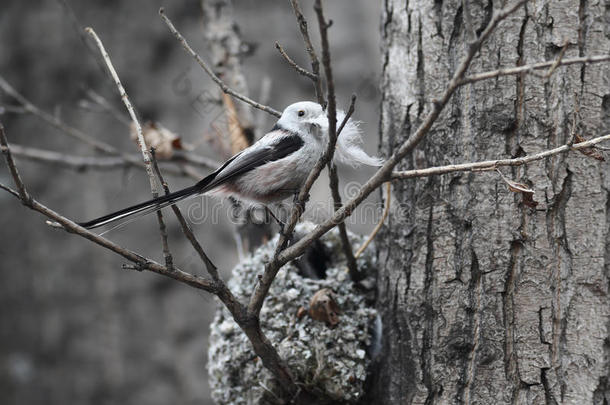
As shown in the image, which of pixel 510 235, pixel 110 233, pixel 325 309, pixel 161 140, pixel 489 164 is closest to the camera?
pixel 489 164

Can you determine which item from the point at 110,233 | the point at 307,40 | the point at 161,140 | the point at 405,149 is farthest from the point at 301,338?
the point at 110,233

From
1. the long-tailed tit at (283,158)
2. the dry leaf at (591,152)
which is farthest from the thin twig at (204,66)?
the dry leaf at (591,152)

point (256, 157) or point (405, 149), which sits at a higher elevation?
point (256, 157)

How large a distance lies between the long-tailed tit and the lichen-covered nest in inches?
11.3

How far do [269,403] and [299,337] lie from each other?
255mm

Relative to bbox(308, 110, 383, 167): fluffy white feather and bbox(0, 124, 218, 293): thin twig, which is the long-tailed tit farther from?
bbox(0, 124, 218, 293): thin twig

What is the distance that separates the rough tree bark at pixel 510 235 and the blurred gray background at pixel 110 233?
2.93m

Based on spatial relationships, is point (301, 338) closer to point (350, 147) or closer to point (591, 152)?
point (350, 147)

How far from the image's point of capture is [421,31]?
1948mm

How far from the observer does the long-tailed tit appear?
2.05m

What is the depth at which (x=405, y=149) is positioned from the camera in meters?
1.41

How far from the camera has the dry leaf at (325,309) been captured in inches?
78.0

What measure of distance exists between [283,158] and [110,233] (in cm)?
309

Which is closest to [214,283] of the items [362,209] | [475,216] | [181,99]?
[475,216]
